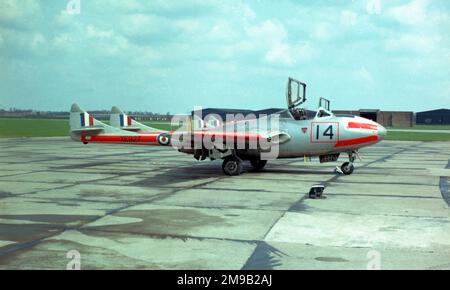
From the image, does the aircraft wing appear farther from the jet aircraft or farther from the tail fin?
the tail fin

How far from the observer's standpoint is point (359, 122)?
54.2 ft

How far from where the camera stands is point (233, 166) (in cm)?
1684

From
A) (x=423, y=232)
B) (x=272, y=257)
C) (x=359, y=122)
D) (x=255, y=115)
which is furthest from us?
(x=255, y=115)

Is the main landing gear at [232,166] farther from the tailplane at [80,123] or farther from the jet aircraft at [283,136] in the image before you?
the tailplane at [80,123]

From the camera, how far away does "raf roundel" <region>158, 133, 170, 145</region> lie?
18.4 m

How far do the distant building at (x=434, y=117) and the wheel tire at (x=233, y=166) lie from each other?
134 metres

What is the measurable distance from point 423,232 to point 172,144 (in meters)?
10.6

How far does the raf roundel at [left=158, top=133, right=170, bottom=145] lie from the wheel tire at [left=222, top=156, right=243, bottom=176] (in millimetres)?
2823

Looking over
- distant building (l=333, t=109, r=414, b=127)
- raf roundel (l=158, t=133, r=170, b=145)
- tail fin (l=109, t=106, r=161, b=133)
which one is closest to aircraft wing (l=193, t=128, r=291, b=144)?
raf roundel (l=158, t=133, r=170, b=145)

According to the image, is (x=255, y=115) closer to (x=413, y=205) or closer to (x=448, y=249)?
(x=413, y=205)

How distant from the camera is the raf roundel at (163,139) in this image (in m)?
18.4

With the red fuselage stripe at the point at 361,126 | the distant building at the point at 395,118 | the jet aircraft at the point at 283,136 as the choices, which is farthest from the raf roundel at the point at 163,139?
the distant building at the point at 395,118

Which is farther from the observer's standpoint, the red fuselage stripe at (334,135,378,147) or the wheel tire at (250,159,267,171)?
the wheel tire at (250,159,267,171)

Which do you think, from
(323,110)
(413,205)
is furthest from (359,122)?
(413,205)
